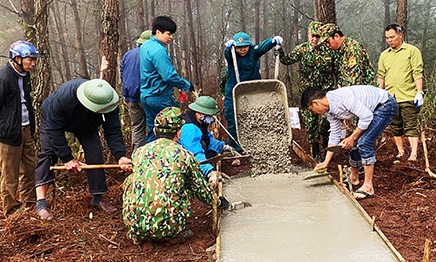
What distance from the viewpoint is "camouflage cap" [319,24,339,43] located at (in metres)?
Result: 5.07

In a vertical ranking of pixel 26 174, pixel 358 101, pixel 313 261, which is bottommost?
pixel 313 261

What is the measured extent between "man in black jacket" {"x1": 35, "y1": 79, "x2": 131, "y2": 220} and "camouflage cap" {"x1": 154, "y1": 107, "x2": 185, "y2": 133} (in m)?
0.66

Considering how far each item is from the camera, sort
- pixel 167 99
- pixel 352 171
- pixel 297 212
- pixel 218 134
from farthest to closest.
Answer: pixel 218 134
pixel 167 99
pixel 352 171
pixel 297 212

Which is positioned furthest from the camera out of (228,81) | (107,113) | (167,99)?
(228,81)

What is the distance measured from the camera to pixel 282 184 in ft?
15.7

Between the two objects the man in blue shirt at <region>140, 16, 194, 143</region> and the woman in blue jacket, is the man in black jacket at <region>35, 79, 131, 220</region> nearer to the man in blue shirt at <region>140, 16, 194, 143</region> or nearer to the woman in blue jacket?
the woman in blue jacket

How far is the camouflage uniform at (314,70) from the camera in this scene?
5.30 metres

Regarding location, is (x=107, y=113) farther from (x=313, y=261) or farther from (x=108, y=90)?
(x=313, y=261)

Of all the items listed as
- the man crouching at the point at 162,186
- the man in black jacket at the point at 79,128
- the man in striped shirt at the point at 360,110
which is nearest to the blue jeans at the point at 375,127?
the man in striped shirt at the point at 360,110

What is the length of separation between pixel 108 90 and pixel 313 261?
2.35 metres

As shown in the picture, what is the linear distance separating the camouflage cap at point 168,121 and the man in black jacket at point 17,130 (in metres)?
1.54

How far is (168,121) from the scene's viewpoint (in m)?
3.40

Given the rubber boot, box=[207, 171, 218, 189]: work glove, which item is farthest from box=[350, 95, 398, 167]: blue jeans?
box=[207, 171, 218, 189]: work glove

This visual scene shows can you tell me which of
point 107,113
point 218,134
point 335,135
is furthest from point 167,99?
point 218,134
